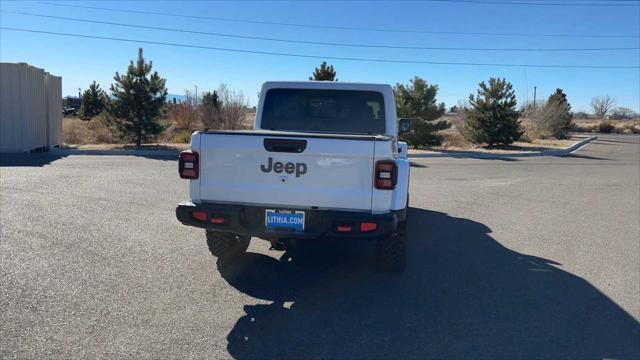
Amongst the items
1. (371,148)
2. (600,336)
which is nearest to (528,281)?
(600,336)

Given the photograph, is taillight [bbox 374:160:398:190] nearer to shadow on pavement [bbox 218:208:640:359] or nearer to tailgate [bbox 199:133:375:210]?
tailgate [bbox 199:133:375:210]

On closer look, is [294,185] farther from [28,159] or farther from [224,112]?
[224,112]

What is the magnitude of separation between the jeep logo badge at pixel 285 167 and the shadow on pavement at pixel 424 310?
3.85 feet

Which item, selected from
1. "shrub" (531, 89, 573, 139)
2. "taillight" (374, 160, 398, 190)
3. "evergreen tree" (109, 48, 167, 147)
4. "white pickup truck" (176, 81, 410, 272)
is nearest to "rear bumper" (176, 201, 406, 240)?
"white pickup truck" (176, 81, 410, 272)

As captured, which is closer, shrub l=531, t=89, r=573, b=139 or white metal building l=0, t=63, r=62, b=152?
white metal building l=0, t=63, r=62, b=152

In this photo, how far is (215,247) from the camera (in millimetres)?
5863

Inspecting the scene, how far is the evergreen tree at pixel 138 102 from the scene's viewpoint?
20234 millimetres

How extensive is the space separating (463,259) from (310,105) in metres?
2.73

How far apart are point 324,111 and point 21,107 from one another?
50.4 ft

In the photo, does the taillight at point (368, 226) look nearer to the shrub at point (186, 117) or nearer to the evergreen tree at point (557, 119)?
the shrub at point (186, 117)

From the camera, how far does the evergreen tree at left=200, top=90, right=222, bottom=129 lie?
26.3 meters

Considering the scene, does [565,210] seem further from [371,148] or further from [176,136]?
[176,136]

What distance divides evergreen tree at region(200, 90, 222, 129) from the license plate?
21.8 metres

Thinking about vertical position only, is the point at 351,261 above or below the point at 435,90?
below
